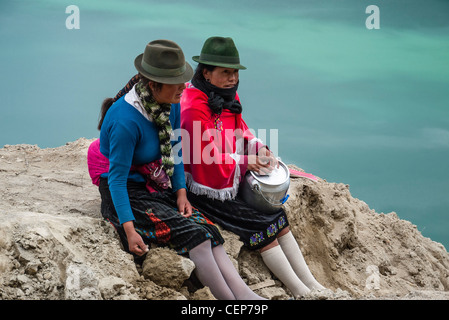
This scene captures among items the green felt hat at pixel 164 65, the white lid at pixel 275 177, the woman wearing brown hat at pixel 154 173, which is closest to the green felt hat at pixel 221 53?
the woman wearing brown hat at pixel 154 173

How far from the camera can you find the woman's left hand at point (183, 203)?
4.95 metres

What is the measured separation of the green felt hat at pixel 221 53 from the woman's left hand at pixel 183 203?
1060 mm

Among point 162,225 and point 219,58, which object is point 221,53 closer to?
point 219,58

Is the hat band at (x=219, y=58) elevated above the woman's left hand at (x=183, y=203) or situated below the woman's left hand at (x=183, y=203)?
above

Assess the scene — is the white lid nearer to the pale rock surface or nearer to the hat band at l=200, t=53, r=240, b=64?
the pale rock surface

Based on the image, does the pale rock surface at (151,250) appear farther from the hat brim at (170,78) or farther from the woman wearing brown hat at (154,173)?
the hat brim at (170,78)

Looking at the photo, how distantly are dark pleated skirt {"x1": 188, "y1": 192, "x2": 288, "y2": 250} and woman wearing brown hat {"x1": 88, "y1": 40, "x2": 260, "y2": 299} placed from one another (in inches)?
13.4

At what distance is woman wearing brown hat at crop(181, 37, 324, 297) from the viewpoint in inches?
203

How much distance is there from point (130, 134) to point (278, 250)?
169 centimetres

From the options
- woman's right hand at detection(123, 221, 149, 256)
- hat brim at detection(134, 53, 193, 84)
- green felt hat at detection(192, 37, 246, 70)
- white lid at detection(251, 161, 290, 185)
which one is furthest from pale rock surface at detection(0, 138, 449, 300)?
green felt hat at detection(192, 37, 246, 70)

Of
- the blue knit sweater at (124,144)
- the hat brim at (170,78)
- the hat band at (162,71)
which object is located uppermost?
the hat band at (162,71)

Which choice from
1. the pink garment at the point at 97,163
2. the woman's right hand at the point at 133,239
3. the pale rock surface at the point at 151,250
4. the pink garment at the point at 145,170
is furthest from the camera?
the pink garment at the point at 97,163

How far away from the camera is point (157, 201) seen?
4.88 meters
